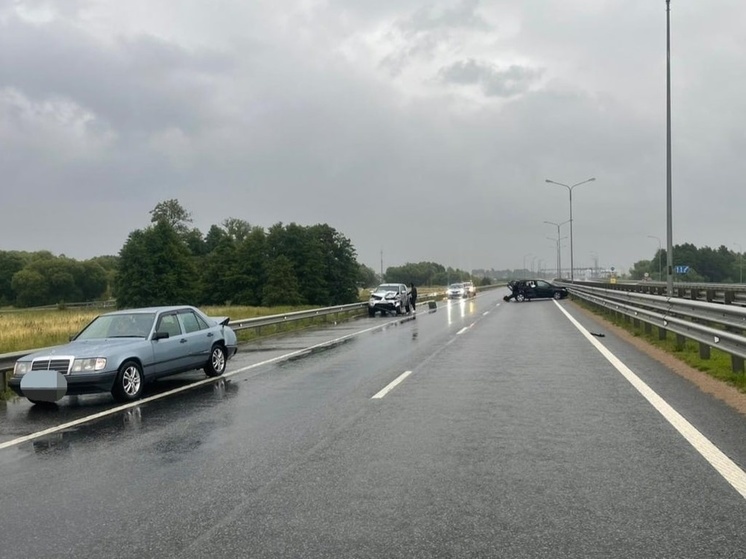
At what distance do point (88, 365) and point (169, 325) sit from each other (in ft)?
7.01

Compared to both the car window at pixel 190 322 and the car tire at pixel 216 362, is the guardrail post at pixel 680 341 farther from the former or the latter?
the car window at pixel 190 322

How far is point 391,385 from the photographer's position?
33.6 feet

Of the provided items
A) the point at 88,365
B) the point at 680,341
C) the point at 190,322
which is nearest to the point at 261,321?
the point at 190,322

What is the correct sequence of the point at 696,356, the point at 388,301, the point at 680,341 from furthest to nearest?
the point at 388,301 → the point at 680,341 → the point at 696,356

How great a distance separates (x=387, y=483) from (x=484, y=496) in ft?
2.62

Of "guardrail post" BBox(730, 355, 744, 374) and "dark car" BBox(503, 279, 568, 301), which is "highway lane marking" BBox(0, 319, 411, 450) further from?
"dark car" BBox(503, 279, 568, 301)

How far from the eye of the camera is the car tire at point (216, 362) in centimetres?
1202

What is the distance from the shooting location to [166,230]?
3334 inches

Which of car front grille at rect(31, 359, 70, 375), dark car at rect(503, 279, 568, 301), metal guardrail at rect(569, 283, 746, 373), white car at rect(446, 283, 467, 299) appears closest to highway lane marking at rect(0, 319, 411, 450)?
car front grille at rect(31, 359, 70, 375)

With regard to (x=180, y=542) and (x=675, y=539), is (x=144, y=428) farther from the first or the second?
(x=675, y=539)

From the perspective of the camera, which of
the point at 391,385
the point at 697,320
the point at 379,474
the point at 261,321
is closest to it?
the point at 379,474

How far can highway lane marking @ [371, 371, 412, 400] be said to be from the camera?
923 centimetres

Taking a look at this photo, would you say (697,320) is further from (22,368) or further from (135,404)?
(22,368)

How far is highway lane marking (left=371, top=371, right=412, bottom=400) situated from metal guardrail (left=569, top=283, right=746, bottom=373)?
5133 millimetres
